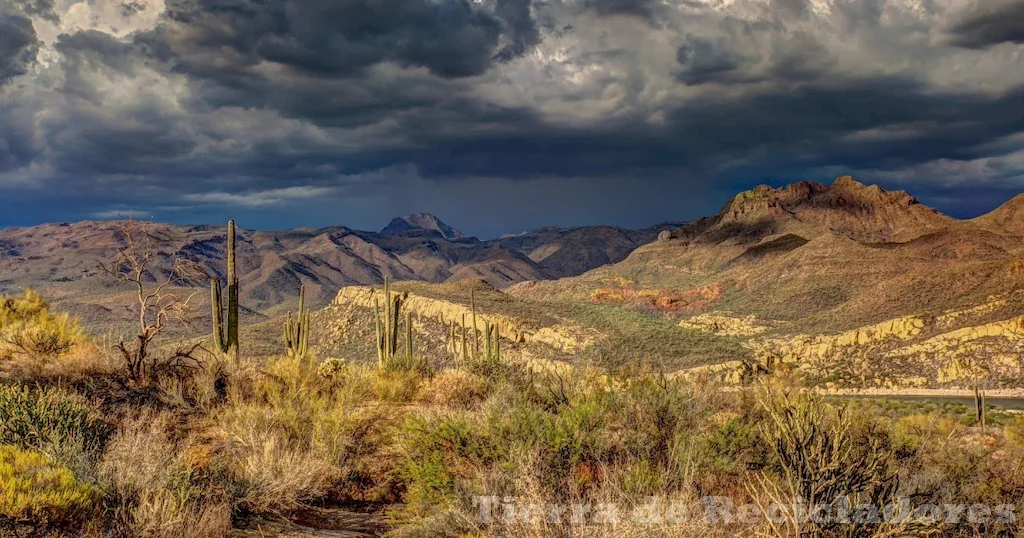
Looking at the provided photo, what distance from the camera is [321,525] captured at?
7449 mm

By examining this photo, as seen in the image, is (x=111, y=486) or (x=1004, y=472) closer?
(x=111, y=486)

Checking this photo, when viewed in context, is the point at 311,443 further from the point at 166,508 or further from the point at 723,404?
the point at 723,404

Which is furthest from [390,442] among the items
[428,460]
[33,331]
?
[33,331]

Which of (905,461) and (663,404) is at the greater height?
(663,404)

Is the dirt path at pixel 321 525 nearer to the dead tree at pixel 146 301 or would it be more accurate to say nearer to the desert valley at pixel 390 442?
the desert valley at pixel 390 442

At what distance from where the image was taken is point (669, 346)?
203 ft

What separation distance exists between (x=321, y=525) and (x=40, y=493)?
2.74m

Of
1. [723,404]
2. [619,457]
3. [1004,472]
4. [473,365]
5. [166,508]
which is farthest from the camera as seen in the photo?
[473,365]

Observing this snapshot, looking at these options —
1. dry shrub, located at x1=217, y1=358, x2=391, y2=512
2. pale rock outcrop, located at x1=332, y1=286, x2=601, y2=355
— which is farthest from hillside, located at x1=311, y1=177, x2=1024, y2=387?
dry shrub, located at x1=217, y1=358, x2=391, y2=512

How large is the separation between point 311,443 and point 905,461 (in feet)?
27.2

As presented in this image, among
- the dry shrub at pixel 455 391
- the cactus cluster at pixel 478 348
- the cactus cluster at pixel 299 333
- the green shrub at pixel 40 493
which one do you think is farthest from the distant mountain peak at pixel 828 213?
the green shrub at pixel 40 493

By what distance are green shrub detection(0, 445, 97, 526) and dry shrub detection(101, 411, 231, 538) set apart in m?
0.33

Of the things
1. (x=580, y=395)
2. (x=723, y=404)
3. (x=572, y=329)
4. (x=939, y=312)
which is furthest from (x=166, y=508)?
(x=939, y=312)

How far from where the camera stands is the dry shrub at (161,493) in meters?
6.13
